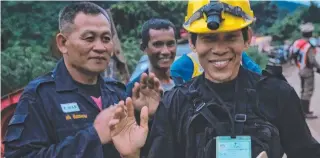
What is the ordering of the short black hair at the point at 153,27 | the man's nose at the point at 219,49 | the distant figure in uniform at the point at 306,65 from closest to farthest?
the man's nose at the point at 219,49 → the short black hair at the point at 153,27 → the distant figure in uniform at the point at 306,65

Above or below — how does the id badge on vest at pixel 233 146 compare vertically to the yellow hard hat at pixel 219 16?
below

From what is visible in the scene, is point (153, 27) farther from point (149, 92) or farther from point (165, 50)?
point (149, 92)

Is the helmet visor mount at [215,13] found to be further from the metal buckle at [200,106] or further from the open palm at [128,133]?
the open palm at [128,133]

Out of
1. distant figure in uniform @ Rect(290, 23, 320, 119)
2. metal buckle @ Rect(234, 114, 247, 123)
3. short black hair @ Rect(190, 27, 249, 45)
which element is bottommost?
distant figure in uniform @ Rect(290, 23, 320, 119)

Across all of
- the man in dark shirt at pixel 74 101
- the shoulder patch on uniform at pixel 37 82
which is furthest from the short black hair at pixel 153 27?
the shoulder patch on uniform at pixel 37 82

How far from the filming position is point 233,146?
2309mm

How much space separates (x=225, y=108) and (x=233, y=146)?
17 cm

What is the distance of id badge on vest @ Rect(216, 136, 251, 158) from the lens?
231 centimetres

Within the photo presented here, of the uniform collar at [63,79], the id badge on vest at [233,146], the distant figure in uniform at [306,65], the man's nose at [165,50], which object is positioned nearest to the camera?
the id badge on vest at [233,146]

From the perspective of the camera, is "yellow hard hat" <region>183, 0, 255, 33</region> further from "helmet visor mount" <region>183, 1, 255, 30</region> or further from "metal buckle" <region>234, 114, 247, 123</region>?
"metal buckle" <region>234, 114, 247, 123</region>

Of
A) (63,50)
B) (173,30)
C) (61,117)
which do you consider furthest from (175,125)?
(173,30)

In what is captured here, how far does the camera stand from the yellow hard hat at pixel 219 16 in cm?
235

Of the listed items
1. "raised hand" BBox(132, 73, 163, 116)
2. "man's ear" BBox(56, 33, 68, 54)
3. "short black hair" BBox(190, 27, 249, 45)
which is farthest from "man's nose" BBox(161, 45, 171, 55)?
"short black hair" BBox(190, 27, 249, 45)

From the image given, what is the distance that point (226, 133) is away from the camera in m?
2.32
